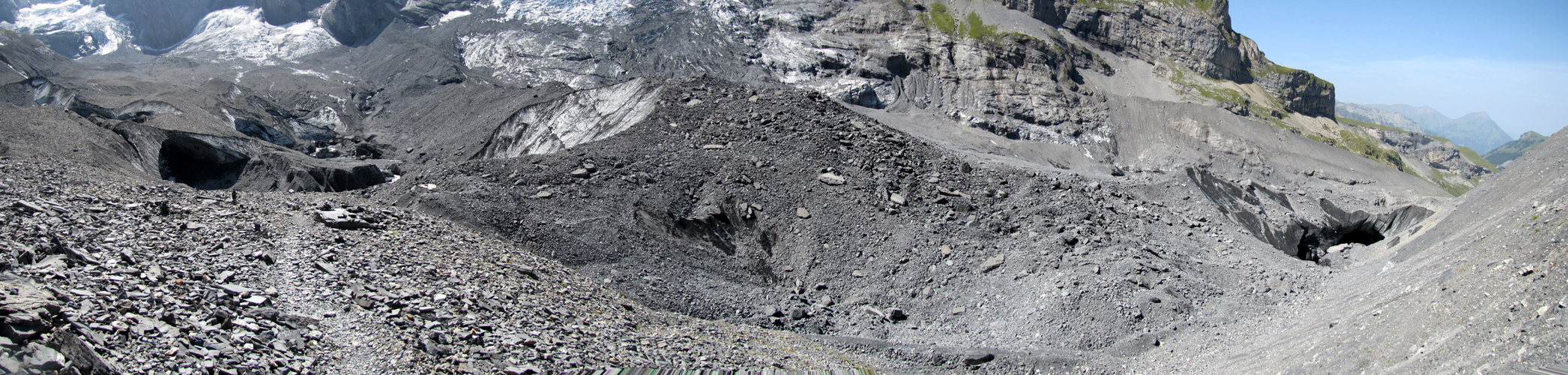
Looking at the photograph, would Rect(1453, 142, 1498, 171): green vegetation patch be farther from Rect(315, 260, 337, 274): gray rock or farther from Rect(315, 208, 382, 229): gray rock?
Rect(315, 260, 337, 274): gray rock

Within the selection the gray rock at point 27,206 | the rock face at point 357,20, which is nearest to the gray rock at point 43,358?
the gray rock at point 27,206

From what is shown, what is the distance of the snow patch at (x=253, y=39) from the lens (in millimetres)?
66875

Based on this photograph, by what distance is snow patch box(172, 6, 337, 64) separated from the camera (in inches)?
2633

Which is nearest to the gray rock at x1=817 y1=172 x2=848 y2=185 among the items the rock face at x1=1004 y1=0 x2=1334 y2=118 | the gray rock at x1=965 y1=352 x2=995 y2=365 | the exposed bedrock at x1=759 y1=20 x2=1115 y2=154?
the gray rock at x1=965 y1=352 x2=995 y2=365

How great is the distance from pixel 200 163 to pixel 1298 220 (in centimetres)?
3721

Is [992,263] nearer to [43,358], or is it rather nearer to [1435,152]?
[43,358]

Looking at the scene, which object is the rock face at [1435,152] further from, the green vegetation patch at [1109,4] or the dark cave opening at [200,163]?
the dark cave opening at [200,163]

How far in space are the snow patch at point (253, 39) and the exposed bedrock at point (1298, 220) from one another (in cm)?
7173

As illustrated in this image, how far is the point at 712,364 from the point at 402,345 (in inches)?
146

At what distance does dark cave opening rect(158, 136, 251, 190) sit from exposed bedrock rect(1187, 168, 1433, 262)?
3243cm

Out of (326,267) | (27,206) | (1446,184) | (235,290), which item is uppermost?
(27,206)

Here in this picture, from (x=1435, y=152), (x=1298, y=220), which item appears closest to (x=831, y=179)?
(x=1298, y=220)

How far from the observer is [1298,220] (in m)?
20.8

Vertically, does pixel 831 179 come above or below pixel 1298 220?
above
